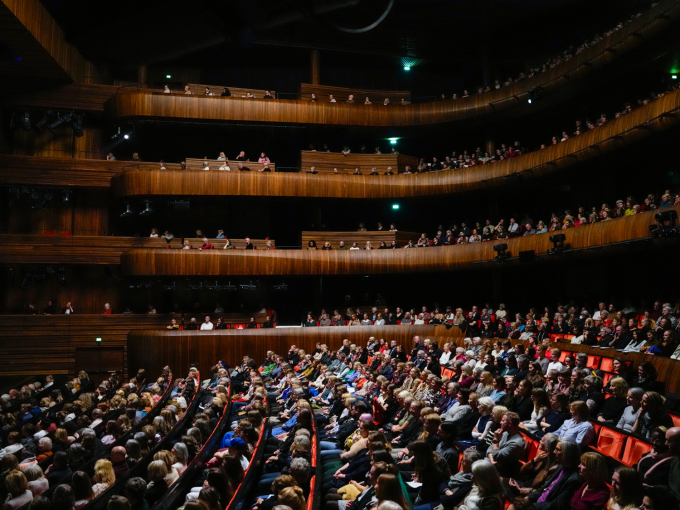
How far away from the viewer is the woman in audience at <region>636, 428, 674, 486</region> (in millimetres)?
3385

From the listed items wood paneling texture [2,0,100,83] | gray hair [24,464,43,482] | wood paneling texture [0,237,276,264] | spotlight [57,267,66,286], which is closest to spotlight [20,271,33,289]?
wood paneling texture [0,237,276,264]

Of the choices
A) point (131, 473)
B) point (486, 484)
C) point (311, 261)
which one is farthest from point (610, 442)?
point (311, 261)

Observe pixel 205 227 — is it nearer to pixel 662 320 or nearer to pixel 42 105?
pixel 42 105

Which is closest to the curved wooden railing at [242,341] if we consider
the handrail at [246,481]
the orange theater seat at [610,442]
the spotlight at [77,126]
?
the spotlight at [77,126]

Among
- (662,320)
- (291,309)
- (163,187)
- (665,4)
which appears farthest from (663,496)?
(291,309)

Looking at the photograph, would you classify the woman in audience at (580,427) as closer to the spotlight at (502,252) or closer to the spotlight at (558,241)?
the spotlight at (558,241)

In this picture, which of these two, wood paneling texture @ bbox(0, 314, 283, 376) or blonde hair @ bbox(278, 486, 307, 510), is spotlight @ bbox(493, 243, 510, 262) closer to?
wood paneling texture @ bbox(0, 314, 283, 376)

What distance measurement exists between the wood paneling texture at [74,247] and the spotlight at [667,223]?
→ 9.25 metres

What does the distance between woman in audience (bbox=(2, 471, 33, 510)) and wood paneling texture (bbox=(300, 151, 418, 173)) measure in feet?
42.6

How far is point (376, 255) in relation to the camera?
15719mm

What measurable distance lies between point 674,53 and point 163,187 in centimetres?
1177

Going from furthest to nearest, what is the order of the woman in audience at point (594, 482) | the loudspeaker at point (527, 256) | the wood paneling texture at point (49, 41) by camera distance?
the loudspeaker at point (527, 256)
the wood paneling texture at point (49, 41)
the woman in audience at point (594, 482)

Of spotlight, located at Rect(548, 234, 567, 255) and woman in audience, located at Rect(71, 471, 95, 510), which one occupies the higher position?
spotlight, located at Rect(548, 234, 567, 255)

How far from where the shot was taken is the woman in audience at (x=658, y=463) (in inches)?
133
